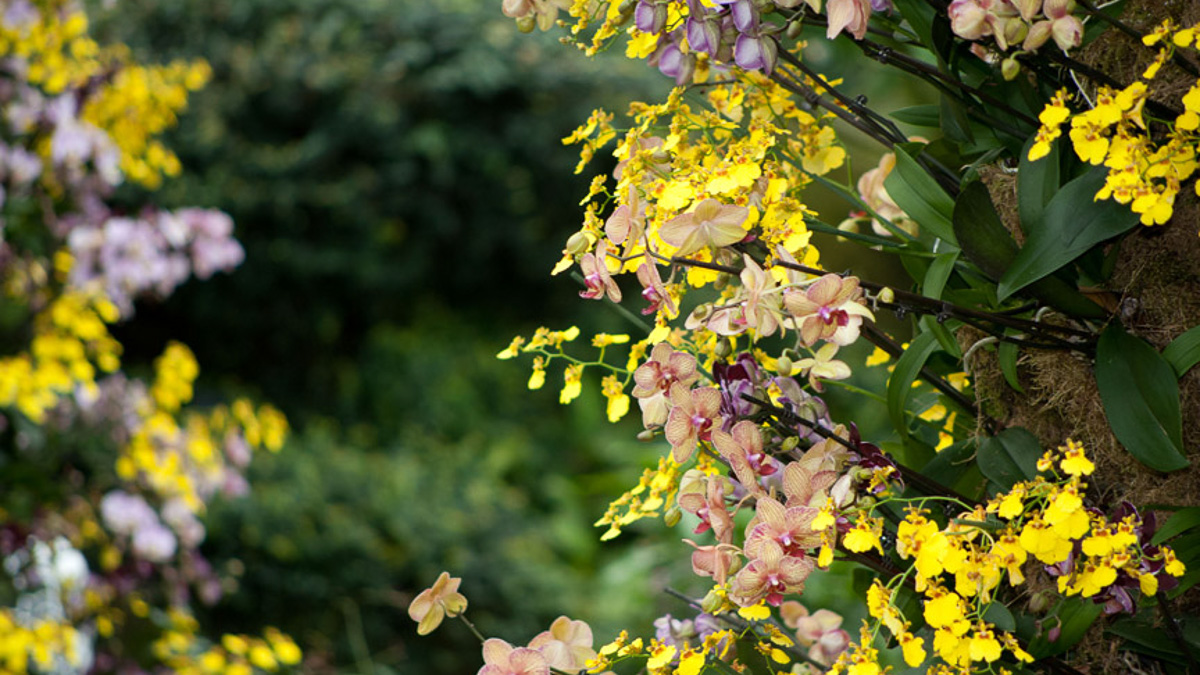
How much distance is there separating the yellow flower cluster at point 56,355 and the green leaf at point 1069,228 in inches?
65.6

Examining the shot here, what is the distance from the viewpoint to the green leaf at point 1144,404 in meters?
0.63

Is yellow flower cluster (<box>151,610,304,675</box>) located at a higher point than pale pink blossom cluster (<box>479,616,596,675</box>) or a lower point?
higher

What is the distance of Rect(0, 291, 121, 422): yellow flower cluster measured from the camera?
1844mm

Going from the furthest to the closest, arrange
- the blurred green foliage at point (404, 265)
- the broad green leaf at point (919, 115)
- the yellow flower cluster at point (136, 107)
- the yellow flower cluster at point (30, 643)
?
the blurred green foliage at point (404, 265)
the yellow flower cluster at point (136, 107)
the yellow flower cluster at point (30, 643)
the broad green leaf at point (919, 115)

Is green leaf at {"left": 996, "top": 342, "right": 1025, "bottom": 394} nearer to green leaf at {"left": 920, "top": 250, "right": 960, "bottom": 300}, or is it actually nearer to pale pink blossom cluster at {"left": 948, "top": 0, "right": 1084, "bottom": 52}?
green leaf at {"left": 920, "top": 250, "right": 960, "bottom": 300}

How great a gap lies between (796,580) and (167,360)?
174 centimetres

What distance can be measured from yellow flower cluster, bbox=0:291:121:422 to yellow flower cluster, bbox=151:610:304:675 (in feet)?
1.50

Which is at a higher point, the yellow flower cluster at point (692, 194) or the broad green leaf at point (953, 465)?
the yellow flower cluster at point (692, 194)

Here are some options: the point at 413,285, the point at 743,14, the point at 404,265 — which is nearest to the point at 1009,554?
the point at 743,14

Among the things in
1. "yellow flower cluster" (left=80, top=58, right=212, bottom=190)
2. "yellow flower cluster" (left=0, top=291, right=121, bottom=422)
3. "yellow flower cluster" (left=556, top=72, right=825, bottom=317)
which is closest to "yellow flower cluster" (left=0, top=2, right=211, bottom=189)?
"yellow flower cluster" (left=80, top=58, right=212, bottom=190)

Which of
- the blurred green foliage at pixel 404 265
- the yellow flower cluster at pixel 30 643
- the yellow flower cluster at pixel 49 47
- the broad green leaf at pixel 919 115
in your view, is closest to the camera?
the broad green leaf at pixel 919 115

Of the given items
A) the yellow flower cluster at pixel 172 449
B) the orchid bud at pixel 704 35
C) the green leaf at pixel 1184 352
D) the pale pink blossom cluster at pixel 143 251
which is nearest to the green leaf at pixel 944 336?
the green leaf at pixel 1184 352

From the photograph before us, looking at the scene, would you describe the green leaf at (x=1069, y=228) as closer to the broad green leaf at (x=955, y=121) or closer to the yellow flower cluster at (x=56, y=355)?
the broad green leaf at (x=955, y=121)

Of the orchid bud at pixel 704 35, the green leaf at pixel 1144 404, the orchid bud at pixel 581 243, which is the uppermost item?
the orchid bud at pixel 704 35
